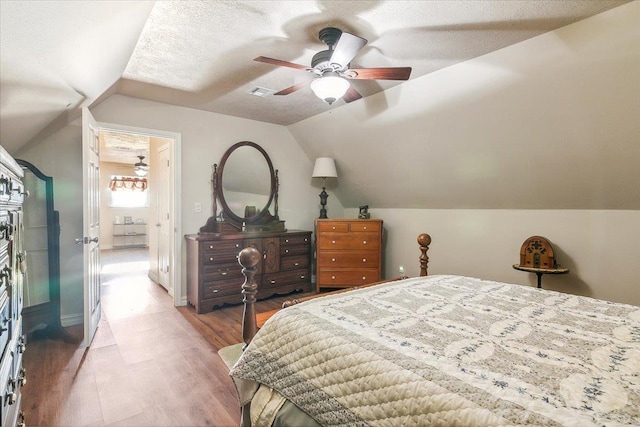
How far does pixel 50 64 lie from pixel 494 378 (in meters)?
2.26

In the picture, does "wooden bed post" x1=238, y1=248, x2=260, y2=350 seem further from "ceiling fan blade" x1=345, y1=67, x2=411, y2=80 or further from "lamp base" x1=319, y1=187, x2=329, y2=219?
"lamp base" x1=319, y1=187, x2=329, y2=219

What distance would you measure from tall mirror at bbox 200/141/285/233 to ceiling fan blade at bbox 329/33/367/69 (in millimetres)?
2361

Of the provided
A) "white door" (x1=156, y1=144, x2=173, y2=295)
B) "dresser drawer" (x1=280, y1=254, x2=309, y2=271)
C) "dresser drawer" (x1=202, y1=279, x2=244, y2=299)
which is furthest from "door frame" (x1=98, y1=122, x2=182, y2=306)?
"dresser drawer" (x1=280, y1=254, x2=309, y2=271)

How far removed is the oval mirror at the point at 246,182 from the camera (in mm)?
4031

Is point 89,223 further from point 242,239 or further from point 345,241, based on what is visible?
point 345,241

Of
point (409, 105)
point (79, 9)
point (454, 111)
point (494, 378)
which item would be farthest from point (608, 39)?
point (79, 9)

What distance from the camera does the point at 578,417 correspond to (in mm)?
725

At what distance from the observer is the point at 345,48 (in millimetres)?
1877

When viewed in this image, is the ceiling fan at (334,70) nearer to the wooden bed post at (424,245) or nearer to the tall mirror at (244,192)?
the wooden bed post at (424,245)

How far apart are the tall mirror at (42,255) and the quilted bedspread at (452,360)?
2512 mm

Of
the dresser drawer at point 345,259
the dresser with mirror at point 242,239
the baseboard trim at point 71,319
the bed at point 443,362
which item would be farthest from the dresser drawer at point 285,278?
the bed at point 443,362

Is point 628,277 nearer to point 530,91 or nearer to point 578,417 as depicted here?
point 530,91

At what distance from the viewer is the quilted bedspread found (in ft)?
2.63

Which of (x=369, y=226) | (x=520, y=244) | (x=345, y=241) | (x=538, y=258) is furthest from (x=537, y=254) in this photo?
(x=345, y=241)
